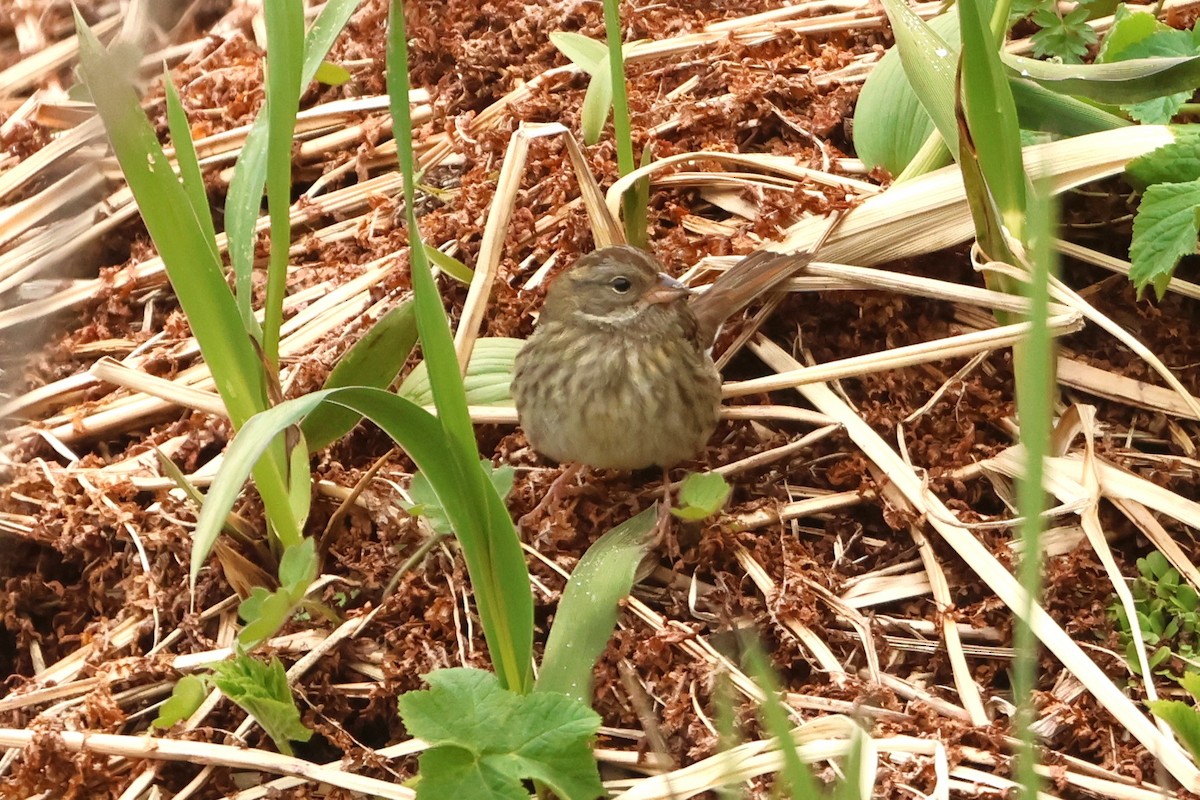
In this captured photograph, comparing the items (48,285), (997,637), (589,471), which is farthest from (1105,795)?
(48,285)

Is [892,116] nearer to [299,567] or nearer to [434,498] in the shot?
[434,498]

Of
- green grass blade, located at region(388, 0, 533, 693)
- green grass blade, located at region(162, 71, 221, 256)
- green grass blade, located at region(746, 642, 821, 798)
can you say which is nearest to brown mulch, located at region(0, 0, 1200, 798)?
green grass blade, located at region(388, 0, 533, 693)

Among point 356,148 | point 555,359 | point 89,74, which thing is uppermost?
point 89,74

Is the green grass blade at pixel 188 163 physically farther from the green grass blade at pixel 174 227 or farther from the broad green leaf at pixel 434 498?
the broad green leaf at pixel 434 498

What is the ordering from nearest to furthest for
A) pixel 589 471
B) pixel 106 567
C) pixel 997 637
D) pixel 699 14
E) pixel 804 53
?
pixel 997 637, pixel 106 567, pixel 589 471, pixel 804 53, pixel 699 14

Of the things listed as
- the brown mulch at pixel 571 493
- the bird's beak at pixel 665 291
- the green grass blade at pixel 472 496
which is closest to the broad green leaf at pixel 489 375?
the brown mulch at pixel 571 493

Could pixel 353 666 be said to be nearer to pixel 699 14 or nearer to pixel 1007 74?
pixel 1007 74

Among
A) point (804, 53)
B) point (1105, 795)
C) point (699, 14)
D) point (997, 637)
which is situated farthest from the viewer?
point (699, 14)
